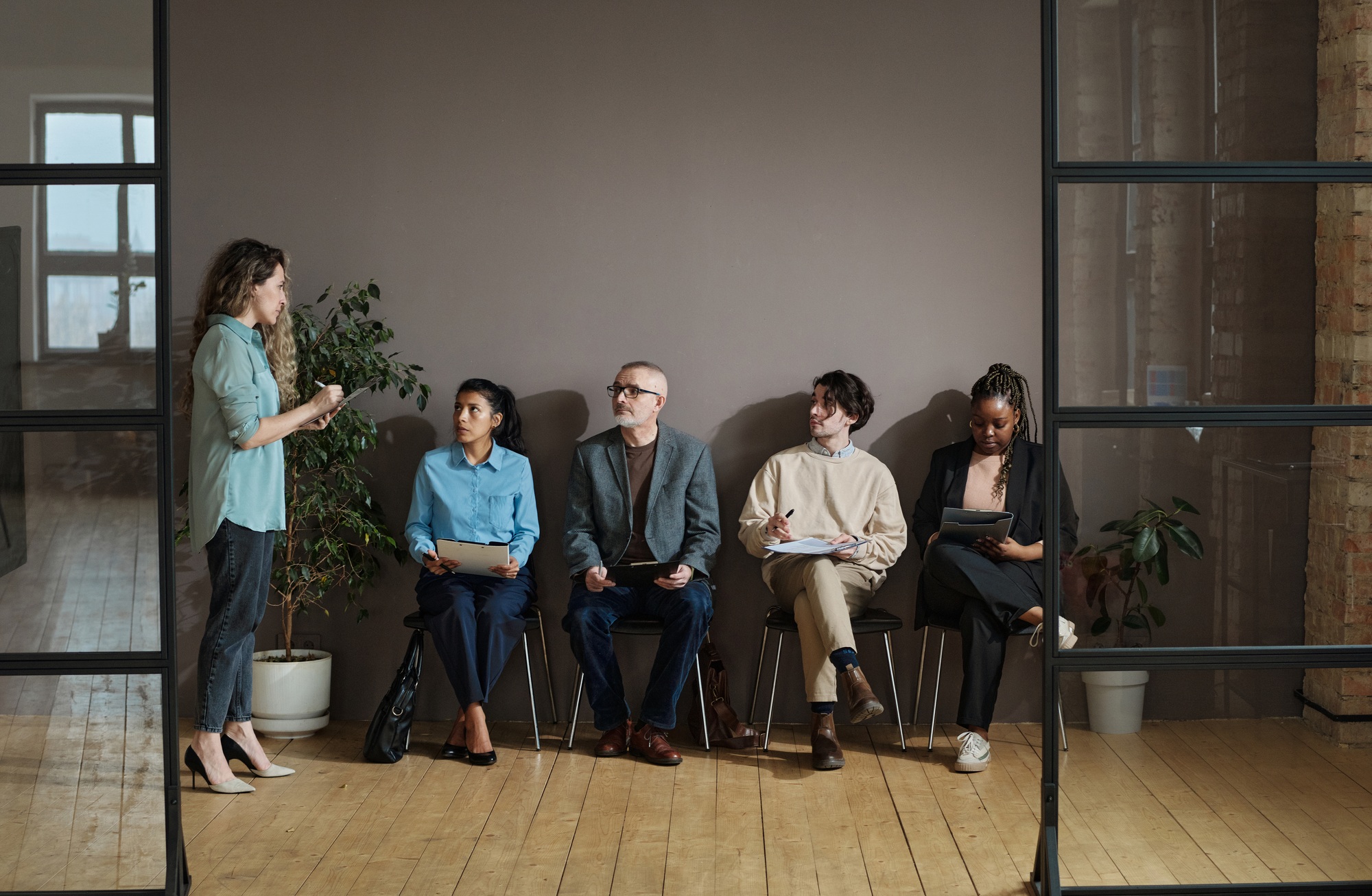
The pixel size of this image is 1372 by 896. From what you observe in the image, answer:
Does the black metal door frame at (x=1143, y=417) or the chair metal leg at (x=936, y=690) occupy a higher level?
the black metal door frame at (x=1143, y=417)

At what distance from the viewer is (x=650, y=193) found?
4.68 m

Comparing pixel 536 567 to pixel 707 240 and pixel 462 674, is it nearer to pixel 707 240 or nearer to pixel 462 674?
pixel 462 674

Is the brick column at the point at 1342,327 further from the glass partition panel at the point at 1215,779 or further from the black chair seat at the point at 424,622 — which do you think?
the black chair seat at the point at 424,622

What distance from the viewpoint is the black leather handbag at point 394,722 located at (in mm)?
4211

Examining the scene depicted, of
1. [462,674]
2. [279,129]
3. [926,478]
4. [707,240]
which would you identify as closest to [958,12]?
[707,240]

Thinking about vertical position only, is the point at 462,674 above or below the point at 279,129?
below

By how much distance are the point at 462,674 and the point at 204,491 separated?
43.9 inches

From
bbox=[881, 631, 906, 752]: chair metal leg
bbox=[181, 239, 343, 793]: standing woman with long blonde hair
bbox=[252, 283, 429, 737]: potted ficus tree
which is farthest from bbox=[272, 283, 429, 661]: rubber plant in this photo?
bbox=[881, 631, 906, 752]: chair metal leg

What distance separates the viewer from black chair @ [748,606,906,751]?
4359mm

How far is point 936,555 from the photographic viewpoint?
4.38 metres

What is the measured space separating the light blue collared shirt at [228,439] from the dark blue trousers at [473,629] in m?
0.76

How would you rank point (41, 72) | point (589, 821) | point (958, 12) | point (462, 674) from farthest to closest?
1. point (958, 12)
2. point (462, 674)
3. point (589, 821)
4. point (41, 72)

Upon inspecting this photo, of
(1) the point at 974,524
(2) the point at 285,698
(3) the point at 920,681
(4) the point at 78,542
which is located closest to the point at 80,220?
(4) the point at 78,542

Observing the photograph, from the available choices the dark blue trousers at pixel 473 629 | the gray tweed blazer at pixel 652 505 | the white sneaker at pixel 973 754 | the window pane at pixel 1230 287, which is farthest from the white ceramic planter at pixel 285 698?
the window pane at pixel 1230 287
